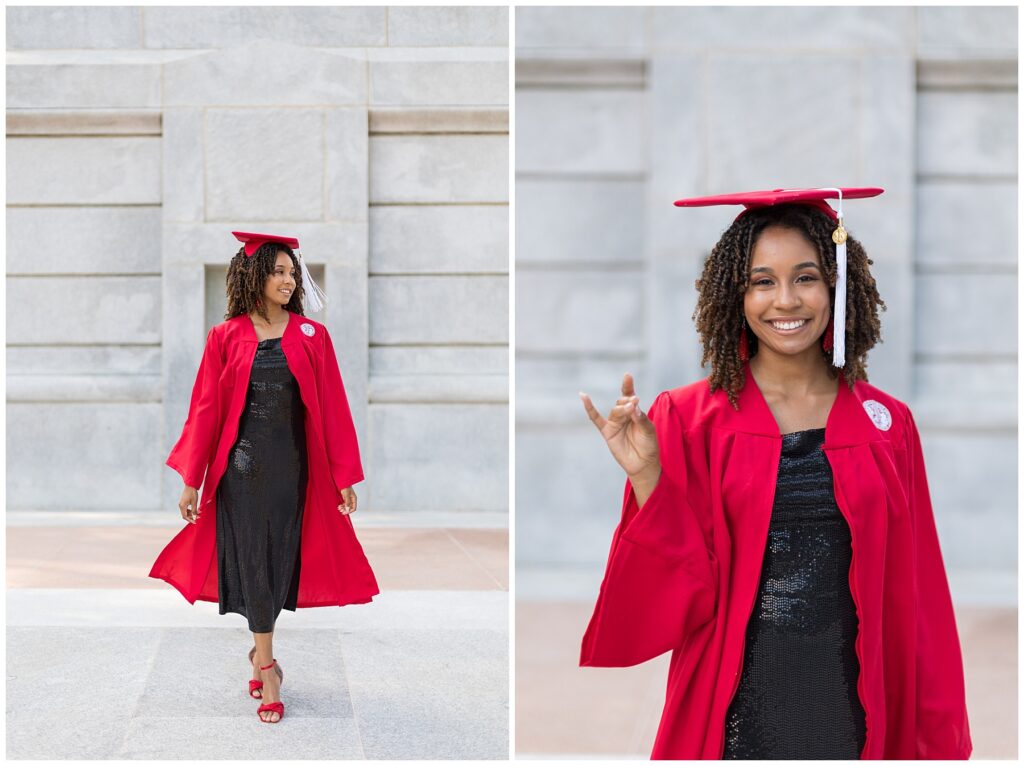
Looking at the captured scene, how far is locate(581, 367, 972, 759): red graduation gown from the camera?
8.27 feet

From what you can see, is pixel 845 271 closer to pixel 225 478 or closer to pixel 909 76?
pixel 225 478

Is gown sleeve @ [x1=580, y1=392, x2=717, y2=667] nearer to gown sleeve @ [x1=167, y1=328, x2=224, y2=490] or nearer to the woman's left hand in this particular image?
the woman's left hand

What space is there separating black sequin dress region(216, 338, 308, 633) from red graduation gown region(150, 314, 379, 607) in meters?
0.05

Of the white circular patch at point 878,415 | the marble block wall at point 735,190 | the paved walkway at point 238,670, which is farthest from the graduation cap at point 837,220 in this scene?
the marble block wall at point 735,190

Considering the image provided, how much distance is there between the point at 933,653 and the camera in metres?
2.64

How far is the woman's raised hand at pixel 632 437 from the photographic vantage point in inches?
97.7

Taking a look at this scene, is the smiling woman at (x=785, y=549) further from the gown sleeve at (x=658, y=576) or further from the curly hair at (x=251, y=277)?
the curly hair at (x=251, y=277)

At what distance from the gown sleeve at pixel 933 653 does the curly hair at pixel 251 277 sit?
288cm

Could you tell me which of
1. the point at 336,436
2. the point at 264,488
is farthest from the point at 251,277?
the point at 264,488

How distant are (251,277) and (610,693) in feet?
9.45

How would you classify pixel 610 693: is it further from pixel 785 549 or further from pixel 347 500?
pixel 785 549

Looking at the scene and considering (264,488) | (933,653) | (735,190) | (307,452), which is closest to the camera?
(933,653)

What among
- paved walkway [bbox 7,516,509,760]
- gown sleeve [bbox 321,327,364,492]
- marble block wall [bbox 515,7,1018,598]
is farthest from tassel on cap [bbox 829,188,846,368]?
marble block wall [bbox 515,7,1018,598]

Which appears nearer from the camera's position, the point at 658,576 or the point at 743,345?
the point at 658,576
